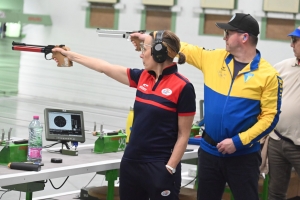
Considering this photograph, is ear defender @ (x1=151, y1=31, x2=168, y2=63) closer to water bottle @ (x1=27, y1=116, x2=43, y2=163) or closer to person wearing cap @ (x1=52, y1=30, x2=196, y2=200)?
person wearing cap @ (x1=52, y1=30, x2=196, y2=200)

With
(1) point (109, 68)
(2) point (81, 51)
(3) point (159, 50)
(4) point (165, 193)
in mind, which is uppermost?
(2) point (81, 51)

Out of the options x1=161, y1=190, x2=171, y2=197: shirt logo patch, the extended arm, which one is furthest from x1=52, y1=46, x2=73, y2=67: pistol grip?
x1=161, y1=190, x2=171, y2=197: shirt logo patch

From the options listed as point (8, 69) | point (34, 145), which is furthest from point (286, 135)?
point (8, 69)

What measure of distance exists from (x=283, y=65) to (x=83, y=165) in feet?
5.42

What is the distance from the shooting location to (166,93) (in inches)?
131

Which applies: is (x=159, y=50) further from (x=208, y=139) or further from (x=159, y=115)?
(x=208, y=139)

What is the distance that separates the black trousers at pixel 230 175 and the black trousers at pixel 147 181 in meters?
0.29

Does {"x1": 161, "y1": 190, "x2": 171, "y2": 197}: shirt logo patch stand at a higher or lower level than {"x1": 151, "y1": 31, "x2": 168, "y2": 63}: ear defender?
lower

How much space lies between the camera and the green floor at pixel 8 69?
12.3 meters

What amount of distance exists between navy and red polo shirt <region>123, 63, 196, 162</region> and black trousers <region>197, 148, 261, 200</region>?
1.16 feet

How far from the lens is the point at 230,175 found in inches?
141

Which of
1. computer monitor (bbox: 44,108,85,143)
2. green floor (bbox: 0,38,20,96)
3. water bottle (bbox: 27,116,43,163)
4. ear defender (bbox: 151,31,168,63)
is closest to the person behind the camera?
ear defender (bbox: 151,31,168,63)

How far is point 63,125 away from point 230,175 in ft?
4.35

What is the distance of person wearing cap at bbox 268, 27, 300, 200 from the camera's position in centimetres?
439
